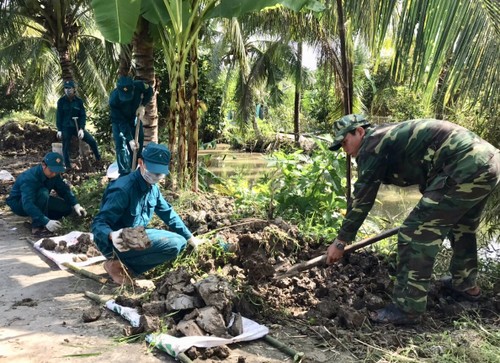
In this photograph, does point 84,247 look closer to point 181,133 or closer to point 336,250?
point 181,133

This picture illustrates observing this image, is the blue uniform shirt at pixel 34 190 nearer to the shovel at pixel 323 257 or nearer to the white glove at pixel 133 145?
the white glove at pixel 133 145

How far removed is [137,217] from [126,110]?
2730 mm

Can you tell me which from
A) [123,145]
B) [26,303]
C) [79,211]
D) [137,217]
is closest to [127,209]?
[137,217]

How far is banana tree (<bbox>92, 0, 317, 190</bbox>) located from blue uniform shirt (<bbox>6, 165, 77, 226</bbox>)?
5.05ft

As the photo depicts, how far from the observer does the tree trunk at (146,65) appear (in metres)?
6.63

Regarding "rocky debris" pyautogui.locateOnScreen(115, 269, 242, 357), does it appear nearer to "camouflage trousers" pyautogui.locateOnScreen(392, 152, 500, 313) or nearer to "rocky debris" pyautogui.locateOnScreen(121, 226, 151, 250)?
"rocky debris" pyautogui.locateOnScreen(121, 226, 151, 250)

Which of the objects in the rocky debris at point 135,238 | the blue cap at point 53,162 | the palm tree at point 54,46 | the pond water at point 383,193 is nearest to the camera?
the rocky debris at point 135,238

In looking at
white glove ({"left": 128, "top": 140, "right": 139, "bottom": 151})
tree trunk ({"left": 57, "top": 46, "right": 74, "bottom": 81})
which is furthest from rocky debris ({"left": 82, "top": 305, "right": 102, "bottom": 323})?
tree trunk ({"left": 57, "top": 46, "right": 74, "bottom": 81})

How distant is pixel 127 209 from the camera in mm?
4098

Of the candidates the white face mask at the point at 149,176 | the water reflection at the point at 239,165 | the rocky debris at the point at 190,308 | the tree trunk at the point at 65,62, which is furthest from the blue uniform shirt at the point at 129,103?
the tree trunk at the point at 65,62

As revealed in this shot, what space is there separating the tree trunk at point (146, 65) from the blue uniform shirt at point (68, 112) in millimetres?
3012

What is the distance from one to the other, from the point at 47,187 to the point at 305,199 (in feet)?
10.6

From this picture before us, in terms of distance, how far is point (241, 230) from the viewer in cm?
471

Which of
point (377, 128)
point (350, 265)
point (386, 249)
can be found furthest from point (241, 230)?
point (377, 128)
